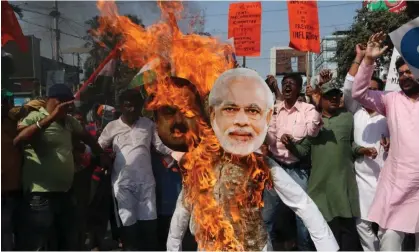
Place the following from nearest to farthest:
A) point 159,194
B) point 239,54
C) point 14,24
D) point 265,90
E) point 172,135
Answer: point 265,90 < point 172,135 < point 14,24 < point 159,194 < point 239,54

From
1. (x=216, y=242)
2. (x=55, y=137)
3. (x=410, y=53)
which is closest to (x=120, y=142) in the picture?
(x=55, y=137)

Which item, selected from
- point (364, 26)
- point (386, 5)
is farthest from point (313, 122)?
point (364, 26)

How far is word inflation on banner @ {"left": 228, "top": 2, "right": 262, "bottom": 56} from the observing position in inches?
268

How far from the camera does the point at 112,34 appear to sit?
4.62 metres

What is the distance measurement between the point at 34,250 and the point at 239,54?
11.6 feet

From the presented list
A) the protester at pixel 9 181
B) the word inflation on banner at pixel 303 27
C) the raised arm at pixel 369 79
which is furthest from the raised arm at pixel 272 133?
the protester at pixel 9 181

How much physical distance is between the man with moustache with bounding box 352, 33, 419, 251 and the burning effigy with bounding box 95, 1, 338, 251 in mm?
1054

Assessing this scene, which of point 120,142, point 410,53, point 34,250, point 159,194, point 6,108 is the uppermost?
point 410,53

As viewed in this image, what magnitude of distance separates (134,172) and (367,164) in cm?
219

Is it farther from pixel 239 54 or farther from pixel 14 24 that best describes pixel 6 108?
pixel 239 54

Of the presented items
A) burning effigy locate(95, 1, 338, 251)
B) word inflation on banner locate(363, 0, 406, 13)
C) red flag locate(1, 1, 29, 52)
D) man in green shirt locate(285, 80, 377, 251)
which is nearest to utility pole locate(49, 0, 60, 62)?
red flag locate(1, 1, 29, 52)

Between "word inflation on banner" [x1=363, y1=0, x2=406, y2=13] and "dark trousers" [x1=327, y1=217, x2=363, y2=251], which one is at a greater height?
"word inflation on banner" [x1=363, y1=0, x2=406, y2=13]

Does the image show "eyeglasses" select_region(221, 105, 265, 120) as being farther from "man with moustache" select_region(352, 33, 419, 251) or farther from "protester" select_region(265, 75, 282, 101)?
"protester" select_region(265, 75, 282, 101)

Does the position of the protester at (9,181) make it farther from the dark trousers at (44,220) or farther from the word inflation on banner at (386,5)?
the word inflation on banner at (386,5)
